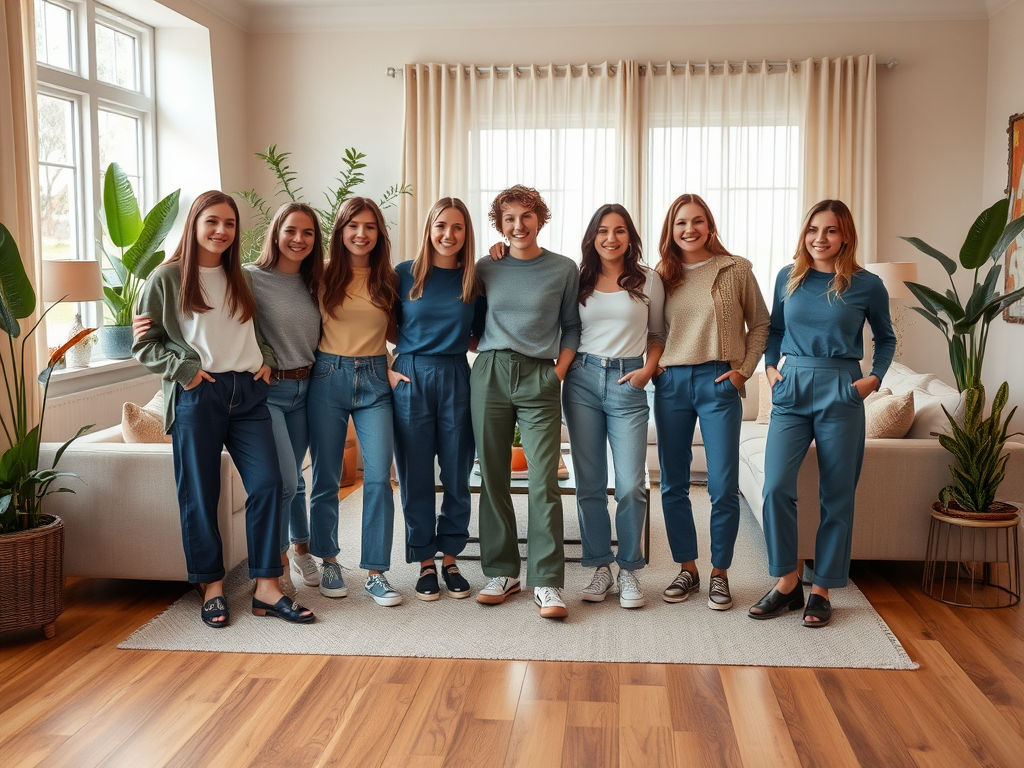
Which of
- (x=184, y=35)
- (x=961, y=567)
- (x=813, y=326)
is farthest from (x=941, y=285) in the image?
(x=184, y=35)

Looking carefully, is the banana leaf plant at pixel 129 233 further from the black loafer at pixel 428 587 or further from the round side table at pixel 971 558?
the round side table at pixel 971 558

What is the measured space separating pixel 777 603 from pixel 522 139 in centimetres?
414

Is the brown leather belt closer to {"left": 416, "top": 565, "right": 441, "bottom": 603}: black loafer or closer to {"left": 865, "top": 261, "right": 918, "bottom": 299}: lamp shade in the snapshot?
{"left": 416, "top": 565, "right": 441, "bottom": 603}: black loafer

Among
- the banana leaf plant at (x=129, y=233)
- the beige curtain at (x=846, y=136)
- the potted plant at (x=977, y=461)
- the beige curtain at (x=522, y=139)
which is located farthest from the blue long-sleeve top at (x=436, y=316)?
the beige curtain at (x=846, y=136)

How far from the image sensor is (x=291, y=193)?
20.7 feet

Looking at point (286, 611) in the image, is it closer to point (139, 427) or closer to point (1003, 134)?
point (139, 427)

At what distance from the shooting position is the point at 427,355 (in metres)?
3.27

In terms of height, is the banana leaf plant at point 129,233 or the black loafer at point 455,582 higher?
the banana leaf plant at point 129,233

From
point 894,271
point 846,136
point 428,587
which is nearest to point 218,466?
point 428,587

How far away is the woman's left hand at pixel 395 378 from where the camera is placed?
3.27 meters

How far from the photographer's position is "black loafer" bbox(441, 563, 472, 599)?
343 centimetres

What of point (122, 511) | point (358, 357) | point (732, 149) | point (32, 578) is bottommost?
point (32, 578)

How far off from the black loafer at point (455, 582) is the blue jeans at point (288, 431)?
2.00 feet

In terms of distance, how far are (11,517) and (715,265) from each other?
256 centimetres
